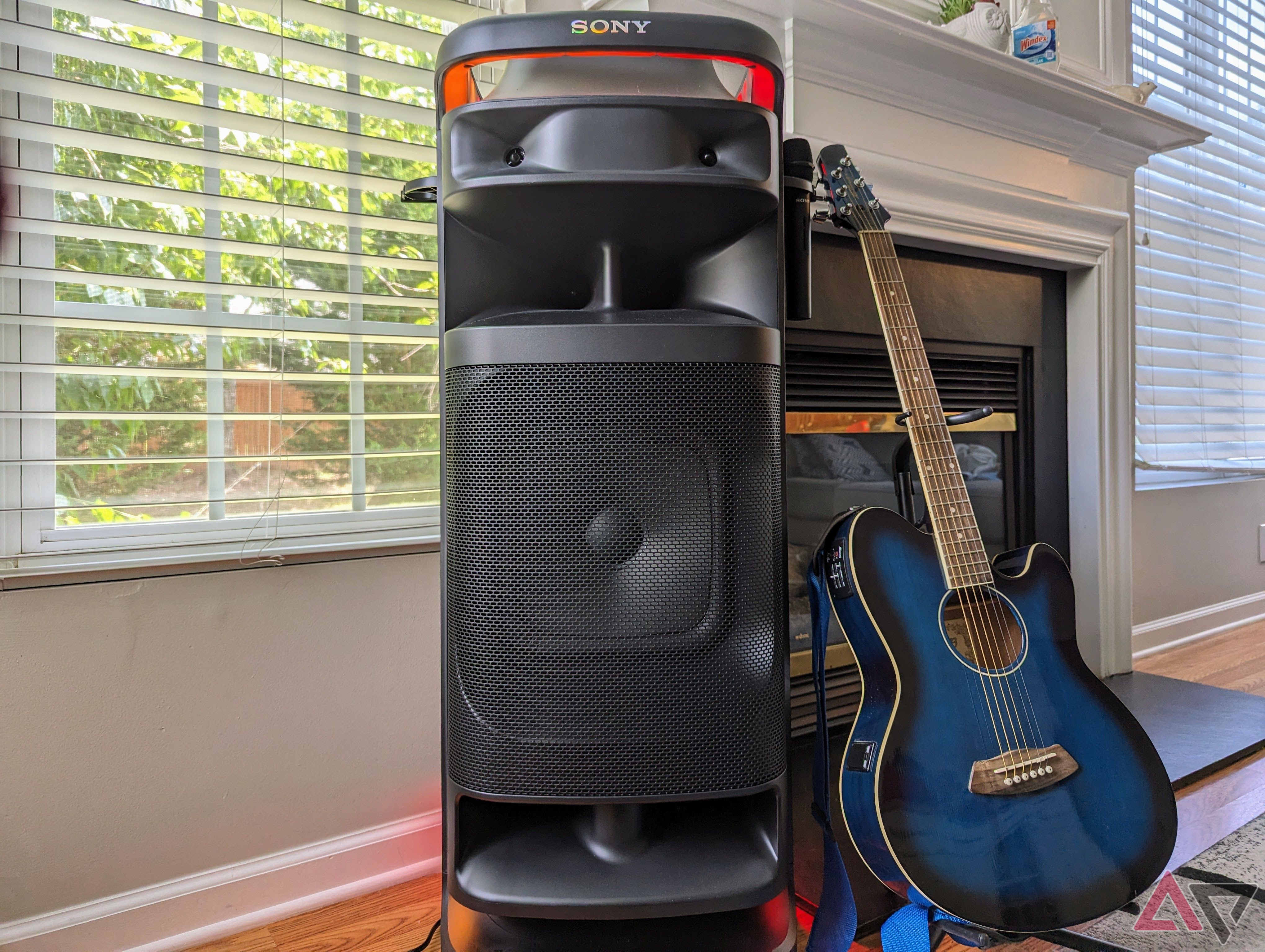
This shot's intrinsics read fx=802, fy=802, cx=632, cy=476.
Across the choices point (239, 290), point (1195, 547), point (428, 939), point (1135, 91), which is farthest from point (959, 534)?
point (1195, 547)

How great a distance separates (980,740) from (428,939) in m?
0.70

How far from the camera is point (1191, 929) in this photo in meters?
0.97

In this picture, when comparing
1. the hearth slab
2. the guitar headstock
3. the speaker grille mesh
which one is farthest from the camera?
the hearth slab

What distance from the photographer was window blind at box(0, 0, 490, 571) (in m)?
0.92

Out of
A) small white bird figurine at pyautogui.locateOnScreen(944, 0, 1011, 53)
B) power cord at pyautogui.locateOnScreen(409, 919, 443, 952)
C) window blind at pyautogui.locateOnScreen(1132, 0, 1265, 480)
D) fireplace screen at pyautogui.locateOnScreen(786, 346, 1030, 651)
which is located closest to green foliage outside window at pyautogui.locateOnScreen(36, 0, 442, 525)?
power cord at pyautogui.locateOnScreen(409, 919, 443, 952)

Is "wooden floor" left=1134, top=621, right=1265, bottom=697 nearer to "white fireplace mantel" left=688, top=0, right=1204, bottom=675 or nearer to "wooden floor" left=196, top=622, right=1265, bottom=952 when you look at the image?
"white fireplace mantel" left=688, top=0, right=1204, bottom=675

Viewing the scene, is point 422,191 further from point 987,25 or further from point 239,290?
point 987,25

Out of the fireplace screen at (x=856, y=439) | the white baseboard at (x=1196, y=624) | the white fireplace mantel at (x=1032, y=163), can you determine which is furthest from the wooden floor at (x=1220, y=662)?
the fireplace screen at (x=856, y=439)

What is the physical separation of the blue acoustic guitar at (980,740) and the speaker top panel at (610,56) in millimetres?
513

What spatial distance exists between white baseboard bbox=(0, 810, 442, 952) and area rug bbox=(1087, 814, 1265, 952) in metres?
0.90

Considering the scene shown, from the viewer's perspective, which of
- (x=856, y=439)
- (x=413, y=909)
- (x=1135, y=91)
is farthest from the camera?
(x=1135, y=91)

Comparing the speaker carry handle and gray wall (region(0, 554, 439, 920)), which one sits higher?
the speaker carry handle

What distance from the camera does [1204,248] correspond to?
232 centimetres

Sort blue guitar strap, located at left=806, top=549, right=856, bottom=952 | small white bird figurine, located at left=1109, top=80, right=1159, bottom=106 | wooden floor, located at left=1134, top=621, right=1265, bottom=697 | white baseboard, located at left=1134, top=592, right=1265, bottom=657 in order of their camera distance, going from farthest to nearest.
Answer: white baseboard, located at left=1134, top=592, right=1265, bottom=657 < wooden floor, located at left=1134, top=621, right=1265, bottom=697 < small white bird figurine, located at left=1109, top=80, right=1159, bottom=106 < blue guitar strap, located at left=806, top=549, right=856, bottom=952
